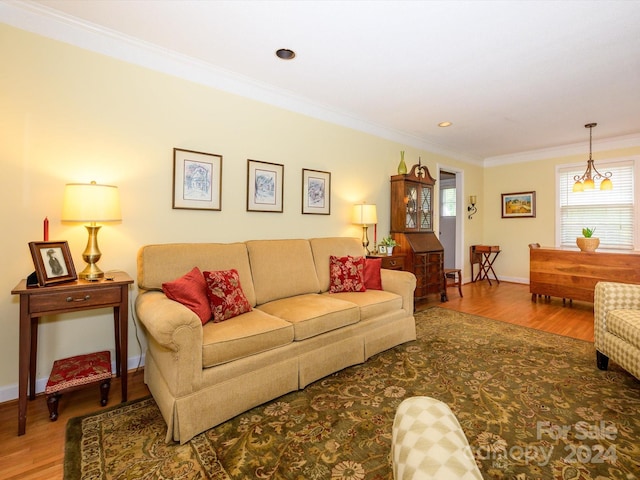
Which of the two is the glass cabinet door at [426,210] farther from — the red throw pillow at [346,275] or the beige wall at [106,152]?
the beige wall at [106,152]

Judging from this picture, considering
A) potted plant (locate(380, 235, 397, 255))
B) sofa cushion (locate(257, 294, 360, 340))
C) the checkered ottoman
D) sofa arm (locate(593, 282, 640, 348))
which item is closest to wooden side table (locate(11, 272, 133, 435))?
sofa cushion (locate(257, 294, 360, 340))

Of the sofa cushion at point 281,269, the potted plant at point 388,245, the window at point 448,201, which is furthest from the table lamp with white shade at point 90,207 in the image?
the window at point 448,201

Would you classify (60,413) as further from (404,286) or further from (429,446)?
(404,286)

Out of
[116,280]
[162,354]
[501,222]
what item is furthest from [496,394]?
[501,222]

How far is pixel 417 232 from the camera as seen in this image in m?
4.70

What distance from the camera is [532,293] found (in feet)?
16.0

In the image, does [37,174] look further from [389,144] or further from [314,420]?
[389,144]

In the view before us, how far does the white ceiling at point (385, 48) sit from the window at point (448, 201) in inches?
105

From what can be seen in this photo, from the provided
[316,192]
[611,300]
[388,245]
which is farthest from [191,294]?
[611,300]

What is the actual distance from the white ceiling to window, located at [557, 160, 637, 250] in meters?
1.54

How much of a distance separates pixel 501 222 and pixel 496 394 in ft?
17.4

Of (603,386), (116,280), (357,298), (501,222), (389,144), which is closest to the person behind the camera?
(116,280)

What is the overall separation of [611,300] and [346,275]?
83.7 inches

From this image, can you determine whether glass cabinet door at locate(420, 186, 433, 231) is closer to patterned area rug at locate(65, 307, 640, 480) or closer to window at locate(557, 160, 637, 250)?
patterned area rug at locate(65, 307, 640, 480)
